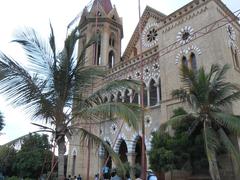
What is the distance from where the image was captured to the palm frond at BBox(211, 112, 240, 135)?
33.9ft

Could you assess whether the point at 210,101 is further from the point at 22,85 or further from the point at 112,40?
the point at 112,40

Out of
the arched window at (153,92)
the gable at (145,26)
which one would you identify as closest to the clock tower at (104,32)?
the gable at (145,26)

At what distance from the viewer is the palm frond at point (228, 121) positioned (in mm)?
10344

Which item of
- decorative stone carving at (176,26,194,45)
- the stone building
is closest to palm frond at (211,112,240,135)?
the stone building

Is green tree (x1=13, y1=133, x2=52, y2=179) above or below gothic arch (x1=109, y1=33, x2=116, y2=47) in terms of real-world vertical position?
below

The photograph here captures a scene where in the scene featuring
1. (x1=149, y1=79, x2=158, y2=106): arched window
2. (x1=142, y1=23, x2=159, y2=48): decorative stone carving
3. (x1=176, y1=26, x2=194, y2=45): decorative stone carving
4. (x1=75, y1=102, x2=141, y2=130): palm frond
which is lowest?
(x1=75, y1=102, x2=141, y2=130): palm frond

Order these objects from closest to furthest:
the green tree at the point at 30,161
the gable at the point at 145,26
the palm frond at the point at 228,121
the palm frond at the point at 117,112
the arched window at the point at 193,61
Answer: the palm frond at the point at 117,112 → the palm frond at the point at 228,121 → the arched window at the point at 193,61 → the gable at the point at 145,26 → the green tree at the point at 30,161

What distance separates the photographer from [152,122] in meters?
16.5

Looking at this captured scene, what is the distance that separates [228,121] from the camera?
34.3ft

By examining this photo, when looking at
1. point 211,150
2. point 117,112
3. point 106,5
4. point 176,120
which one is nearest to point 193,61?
point 176,120

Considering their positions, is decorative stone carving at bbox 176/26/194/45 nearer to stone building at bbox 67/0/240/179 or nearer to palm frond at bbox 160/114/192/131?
stone building at bbox 67/0/240/179

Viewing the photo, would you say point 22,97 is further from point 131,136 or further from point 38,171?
point 38,171

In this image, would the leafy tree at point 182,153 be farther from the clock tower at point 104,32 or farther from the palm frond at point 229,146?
the clock tower at point 104,32

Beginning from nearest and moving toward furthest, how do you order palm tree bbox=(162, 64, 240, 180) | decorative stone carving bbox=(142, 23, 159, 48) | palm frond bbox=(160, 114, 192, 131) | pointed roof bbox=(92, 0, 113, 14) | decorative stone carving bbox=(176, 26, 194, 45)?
palm tree bbox=(162, 64, 240, 180) → palm frond bbox=(160, 114, 192, 131) → decorative stone carving bbox=(176, 26, 194, 45) → decorative stone carving bbox=(142, 23, 159, 48) → pointed roof bbox=(92, 0, 113, 14)
